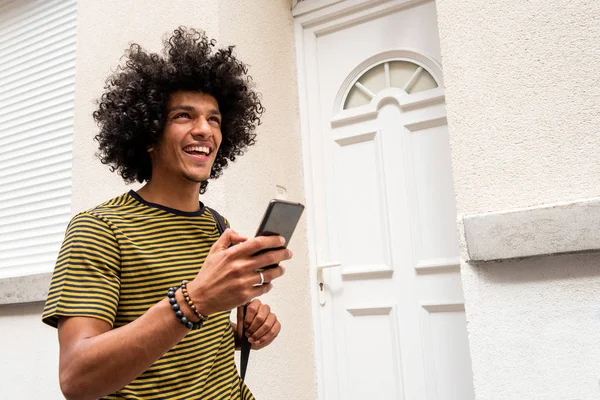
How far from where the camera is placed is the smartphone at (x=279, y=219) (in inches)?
36.8

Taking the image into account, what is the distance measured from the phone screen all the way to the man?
25 mm

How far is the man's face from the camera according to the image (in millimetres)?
1245

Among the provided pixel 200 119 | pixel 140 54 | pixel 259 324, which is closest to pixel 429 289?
pixel 259 324

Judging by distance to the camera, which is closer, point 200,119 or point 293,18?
point 200,119

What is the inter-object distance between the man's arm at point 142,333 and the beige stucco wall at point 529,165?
3.51 ft

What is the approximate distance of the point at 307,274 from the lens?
8.52ft

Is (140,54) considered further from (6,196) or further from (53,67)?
(6,196)

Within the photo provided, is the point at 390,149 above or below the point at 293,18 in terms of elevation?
below

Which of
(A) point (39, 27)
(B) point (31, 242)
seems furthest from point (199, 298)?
(A) point (39, 27)

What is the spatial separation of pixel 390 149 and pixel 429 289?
69 centimetres

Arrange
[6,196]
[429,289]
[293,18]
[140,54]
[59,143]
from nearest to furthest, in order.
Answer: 1. [140,54]
2. [429,289]
3. [293,18]
4. [59,143]
5. [6,196]

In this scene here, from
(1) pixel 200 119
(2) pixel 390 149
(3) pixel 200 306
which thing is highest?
(2) pixel 390 149

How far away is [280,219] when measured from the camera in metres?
0.96

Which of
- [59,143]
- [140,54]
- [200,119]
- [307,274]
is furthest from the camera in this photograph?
[59,143]
